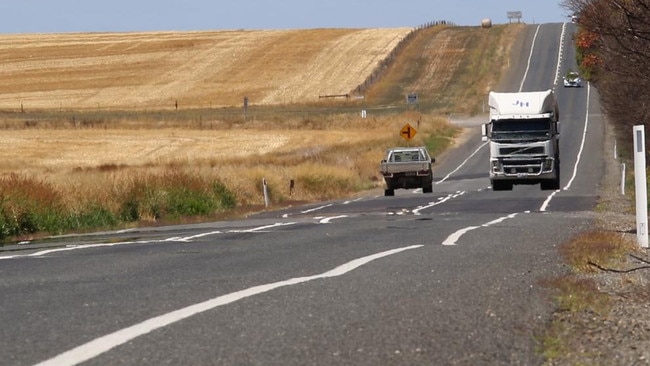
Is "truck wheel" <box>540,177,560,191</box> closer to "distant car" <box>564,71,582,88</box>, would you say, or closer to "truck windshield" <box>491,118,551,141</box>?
"truck windshield" <box>491,118,551,141</box>

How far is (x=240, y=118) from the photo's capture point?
83188 millimetres

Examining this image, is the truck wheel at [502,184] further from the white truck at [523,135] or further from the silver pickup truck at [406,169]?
the silver pickup truck at [406,169]

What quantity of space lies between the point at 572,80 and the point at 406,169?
5338cm

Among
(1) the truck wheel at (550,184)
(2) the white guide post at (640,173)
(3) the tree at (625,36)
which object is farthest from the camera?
(1) the truck wheel at (550,184)

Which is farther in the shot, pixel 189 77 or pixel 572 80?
pixel 189 77

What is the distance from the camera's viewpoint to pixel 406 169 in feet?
157

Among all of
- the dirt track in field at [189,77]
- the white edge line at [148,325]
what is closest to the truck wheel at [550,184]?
the dirt track in field at [189,77]

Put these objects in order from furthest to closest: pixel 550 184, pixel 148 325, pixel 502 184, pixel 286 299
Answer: pixel 502 184 → pixel 550 184 → pixel 286 299 → pixel 148 325

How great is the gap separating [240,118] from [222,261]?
69.0m

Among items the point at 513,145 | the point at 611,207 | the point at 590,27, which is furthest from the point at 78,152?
the point at 590,27

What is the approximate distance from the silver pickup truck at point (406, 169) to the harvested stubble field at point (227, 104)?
10.5 feet

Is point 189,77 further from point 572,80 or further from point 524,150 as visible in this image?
point 524,150

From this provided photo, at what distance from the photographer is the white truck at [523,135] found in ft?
131

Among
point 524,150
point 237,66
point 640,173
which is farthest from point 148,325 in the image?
point 237,66
